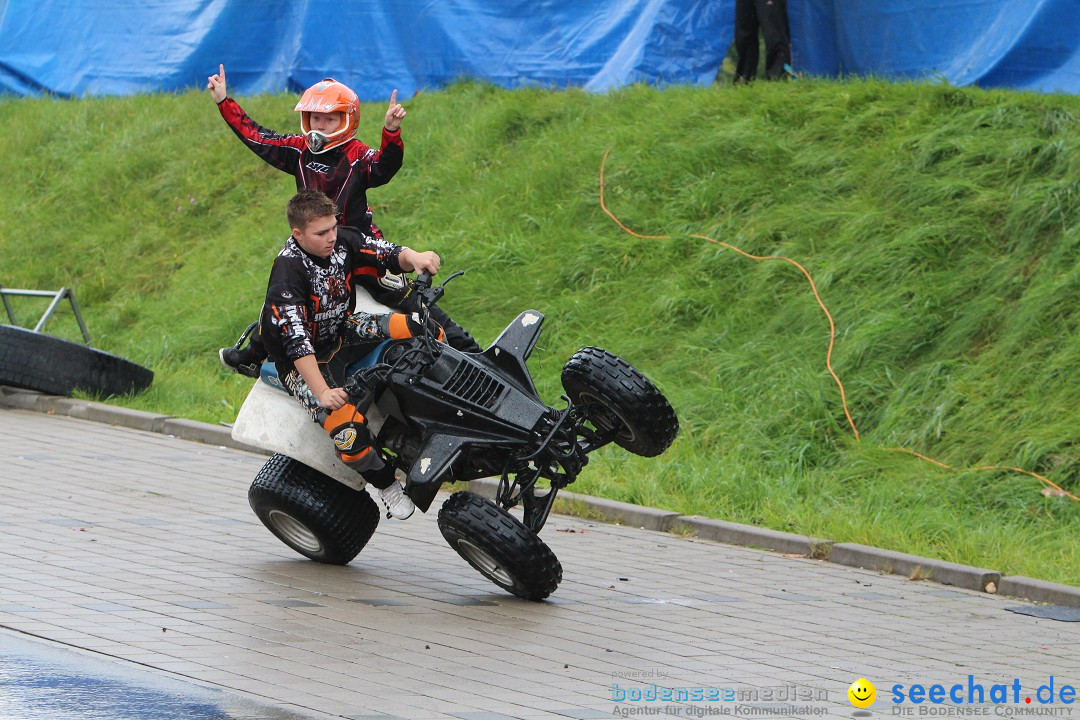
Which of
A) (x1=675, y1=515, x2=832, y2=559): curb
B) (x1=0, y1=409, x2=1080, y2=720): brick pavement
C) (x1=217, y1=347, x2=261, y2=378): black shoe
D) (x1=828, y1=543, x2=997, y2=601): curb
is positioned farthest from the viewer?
(x1=675, y1=515, x2=832, y2=559): curb

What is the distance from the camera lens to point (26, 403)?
41.4 feet

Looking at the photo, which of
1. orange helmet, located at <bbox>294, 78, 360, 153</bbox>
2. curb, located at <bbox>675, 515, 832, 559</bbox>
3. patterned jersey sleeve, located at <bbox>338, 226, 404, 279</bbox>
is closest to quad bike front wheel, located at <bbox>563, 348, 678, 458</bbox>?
patterned jersey sleeve, located at <bbox>338, 226, 404, 279</bbox>

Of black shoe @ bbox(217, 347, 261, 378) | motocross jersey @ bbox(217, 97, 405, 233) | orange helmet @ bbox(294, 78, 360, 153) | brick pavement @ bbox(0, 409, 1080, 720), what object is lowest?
brick pavement @ bbox(0, 409, 1080, 720)

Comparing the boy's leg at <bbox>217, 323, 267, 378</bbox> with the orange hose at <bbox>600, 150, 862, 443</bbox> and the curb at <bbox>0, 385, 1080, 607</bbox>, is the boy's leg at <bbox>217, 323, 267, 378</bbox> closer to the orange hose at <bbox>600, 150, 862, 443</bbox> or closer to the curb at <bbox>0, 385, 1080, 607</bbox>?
the curb at <bbox>0, 385, 1080, 607</bbox>

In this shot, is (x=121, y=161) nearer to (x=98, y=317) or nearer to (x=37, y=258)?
(x=37, y=258)

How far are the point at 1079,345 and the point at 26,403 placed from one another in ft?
27.2

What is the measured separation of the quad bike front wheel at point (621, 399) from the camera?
6.93m

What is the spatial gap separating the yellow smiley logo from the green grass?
2.65 meters

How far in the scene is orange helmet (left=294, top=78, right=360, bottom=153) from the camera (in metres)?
7.87

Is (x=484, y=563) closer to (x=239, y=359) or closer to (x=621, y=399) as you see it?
(x=621, y=399)

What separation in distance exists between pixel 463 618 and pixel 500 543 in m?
0.36

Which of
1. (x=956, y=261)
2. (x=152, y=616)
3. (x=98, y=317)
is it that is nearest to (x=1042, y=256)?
(x=956, y=261)

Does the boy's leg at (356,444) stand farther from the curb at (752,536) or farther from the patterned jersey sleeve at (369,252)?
the curb at (752,536)

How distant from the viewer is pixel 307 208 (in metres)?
6.93
